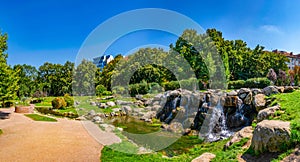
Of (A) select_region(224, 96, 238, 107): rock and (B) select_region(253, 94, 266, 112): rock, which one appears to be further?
(A) select_region(224, 96, 238, 107): rock

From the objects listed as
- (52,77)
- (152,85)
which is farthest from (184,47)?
(52,77)

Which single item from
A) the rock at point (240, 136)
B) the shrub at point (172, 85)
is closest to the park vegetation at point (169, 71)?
the shrub at point (172, 85)

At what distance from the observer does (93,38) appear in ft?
36.2

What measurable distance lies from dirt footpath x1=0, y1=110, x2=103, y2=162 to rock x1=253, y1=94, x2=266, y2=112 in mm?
8537

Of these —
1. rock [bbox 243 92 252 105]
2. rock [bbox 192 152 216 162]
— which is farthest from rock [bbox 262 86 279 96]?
rock [bbox 192 152 216 162]

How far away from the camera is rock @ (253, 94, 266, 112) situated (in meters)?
12.0

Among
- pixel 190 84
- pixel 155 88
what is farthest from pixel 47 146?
pixel 155 88

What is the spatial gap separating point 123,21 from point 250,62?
3802cm

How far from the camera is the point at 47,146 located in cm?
889

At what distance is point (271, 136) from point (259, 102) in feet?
23.2

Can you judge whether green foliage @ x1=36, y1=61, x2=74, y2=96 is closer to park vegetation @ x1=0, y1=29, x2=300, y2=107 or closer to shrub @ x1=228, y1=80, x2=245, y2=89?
park vegetation @ x1=0, y1=29, x2=300, y2=107

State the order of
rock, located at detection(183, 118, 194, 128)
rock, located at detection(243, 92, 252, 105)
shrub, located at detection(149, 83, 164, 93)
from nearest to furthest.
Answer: rock, located at detection(243, 92, 252, 105), rock, located at detection(183, 118, 194, 128), shrub, located at detection(149, 83, 164, 93)

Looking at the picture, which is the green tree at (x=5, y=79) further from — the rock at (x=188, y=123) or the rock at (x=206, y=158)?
the rock at (x=206, y=158)

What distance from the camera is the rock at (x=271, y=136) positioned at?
5.79m
